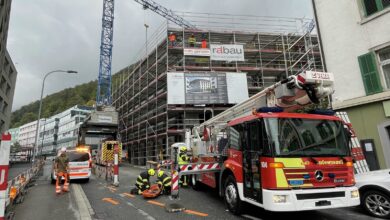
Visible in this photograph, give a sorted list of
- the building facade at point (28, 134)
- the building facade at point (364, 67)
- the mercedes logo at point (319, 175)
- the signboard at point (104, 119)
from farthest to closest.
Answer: the building facade at point (28, 134), the signboard at point (104, 119), the building facade at point (364, 67), the mercedes logo at point (319, 175)

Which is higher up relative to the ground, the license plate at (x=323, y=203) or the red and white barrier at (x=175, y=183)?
the red and white barrier at (x=175, y=183)

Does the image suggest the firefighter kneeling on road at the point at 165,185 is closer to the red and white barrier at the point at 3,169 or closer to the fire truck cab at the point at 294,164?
the fire truck cab at the point at 294,164

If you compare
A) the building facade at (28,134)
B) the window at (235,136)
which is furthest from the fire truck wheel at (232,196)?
the building facade at (28,134)

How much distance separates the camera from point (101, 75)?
41531 millimetres

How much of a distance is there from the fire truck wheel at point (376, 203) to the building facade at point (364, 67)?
4187 mm

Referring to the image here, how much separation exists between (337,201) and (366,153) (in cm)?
596

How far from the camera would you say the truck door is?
516 centimetres

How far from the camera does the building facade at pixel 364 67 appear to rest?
928 cm

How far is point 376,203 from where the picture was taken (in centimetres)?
565

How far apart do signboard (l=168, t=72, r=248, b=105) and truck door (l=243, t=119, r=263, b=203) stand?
54.8 feet

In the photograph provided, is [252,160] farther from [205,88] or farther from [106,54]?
[106,54]

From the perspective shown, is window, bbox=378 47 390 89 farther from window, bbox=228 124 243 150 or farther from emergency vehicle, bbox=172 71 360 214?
window, bbox=228 124 243 150

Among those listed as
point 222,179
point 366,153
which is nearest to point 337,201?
point 222,179

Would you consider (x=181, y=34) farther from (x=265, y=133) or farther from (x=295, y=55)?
(x=265, y=133)
